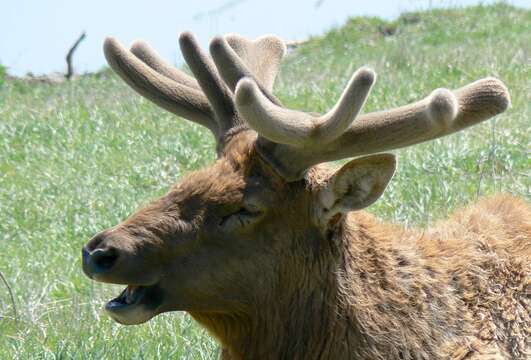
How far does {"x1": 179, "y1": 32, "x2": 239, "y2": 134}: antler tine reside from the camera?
509 cm

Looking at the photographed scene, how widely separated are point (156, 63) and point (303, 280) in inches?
57.5

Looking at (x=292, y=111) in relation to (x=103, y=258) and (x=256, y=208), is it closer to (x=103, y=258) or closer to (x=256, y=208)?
(x=256, y=208)

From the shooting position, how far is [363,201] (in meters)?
4.63

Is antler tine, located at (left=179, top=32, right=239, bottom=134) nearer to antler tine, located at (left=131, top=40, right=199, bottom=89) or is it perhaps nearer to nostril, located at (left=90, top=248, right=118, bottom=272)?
antler tine, located at (left=131, top=40, right=199, bottom=89)

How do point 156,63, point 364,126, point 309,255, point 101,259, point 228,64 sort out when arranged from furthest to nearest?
1. point 156,63
2. point 228,64
3. point 309,255
4. point 364,126
5. point 101,259

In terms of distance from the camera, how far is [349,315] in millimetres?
4754

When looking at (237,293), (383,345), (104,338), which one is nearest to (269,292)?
(237,293)

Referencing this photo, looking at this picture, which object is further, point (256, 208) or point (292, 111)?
point (256, 208)

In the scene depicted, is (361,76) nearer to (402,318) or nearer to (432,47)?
(402,318)

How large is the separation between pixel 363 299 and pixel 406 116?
31.4 inches

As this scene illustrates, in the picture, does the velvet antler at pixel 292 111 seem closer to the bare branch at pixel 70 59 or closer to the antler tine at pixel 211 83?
the antler tine at pixel 211 83

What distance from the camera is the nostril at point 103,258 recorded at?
4.46 meters

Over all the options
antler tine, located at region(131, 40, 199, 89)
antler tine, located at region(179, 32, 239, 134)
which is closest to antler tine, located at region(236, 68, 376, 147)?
antler tine, located at region(179, 32, 239, 134)

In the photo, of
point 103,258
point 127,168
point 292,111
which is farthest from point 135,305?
point 127,168
